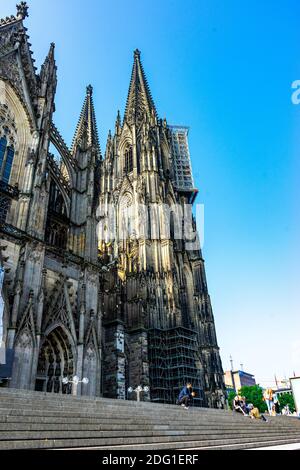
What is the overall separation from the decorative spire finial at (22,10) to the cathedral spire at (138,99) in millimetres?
25485

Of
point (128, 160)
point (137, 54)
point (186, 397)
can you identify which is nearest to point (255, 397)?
point (128, 160)

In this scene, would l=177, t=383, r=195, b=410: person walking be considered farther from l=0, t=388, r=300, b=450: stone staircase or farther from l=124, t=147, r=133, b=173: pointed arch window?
l=124, t=147, r=133, b=173: pointed arch window

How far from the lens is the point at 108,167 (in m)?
49.8

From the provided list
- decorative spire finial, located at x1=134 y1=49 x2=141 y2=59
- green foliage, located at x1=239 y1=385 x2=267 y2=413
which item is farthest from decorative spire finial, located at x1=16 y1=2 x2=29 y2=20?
green foliage, located at x1=239 y1=385 x2=267 y2=413

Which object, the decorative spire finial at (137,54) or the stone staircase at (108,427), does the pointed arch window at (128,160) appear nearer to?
the decorative spire finial at (137,54)

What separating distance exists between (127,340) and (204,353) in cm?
1107

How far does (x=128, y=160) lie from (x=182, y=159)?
15.5 metres

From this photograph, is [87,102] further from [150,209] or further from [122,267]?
[122,267]

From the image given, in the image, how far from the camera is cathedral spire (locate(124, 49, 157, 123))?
171ft

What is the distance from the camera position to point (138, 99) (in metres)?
54.8

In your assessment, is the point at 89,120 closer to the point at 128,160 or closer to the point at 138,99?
the point at 138,99

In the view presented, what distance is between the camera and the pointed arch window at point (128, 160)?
46997 millimetres

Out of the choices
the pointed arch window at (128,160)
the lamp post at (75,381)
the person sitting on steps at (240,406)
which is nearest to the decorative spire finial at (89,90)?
the pointed arch window at (128,160)
